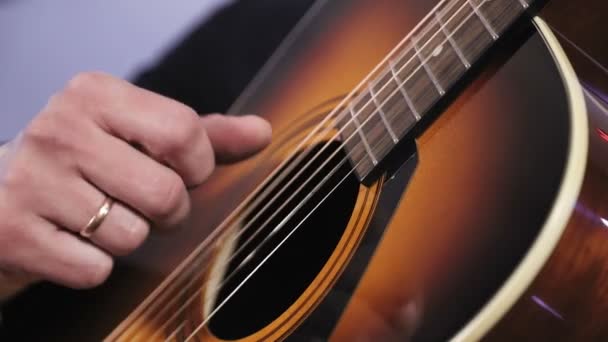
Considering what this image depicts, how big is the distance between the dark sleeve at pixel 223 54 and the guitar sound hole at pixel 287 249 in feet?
1.02

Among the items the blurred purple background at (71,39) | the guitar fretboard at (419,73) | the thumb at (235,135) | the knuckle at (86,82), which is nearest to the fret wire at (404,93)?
the guitar fretboard at (419,73)

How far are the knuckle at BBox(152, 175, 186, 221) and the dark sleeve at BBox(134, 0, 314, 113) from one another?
1.09 ft

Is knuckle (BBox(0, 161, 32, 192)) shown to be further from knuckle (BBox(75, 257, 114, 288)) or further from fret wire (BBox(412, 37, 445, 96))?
fret wire (BBox(412, 37, 445, 96))

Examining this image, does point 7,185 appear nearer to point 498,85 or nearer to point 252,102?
point 252,102

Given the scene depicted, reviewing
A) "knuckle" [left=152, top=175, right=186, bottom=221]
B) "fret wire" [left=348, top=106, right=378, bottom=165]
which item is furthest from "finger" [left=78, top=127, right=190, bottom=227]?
"fret wire" [left=348, top=106, right=378, bottom=165]

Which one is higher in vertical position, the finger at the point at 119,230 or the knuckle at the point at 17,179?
the knuckle at the point at 17,179

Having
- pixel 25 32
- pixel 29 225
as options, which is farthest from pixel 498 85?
pixel 25 32

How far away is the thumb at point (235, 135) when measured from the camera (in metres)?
0.56

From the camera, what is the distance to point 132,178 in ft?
1.53

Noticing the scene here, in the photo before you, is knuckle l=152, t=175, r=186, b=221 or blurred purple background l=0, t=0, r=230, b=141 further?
blurred purple background l=0, t=0, r=230, b=141

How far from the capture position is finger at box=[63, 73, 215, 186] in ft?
1.56

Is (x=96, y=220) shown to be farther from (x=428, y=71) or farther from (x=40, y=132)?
(x=428, y=71)

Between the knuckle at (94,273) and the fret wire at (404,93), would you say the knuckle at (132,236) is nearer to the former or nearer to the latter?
the knuckle at (94,273)

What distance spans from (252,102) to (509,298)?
0.39 metres
